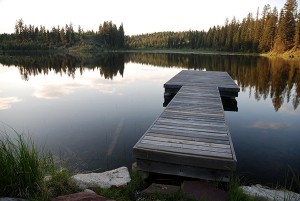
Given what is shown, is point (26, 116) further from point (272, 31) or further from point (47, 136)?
point (272, 31)

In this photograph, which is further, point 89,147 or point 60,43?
point 60,43

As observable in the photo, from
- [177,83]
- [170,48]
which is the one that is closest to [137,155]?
[177,83]

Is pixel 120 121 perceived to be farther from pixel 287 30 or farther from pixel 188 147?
pixel 287 30

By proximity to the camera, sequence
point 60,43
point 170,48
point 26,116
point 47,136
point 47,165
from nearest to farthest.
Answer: point 47,165 < point 47,136 < point 26,116 < point 60,43 < point 170,48

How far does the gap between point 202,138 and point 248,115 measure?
748cm

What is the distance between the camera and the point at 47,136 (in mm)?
8836

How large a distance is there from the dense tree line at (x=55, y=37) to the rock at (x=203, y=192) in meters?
98.8

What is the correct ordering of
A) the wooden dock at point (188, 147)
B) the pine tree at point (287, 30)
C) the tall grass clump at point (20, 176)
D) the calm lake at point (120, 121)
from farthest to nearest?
the pine tree at point (287, 30)
the calm lake at point (120, 121)
the wooden dock at point (188, 147)
the tall grass clump at point (20, 176)

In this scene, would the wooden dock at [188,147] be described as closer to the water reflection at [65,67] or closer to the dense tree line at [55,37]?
the water reflection at [65,67]

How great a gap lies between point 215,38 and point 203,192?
3870 inches

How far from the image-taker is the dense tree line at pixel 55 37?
96394 millimetres

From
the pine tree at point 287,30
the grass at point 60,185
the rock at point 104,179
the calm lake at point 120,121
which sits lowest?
the calm lake at point 120,121

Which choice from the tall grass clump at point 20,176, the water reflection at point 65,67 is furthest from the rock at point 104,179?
the water reflection at point 65,67

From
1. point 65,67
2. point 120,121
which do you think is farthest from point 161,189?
point 65,67
